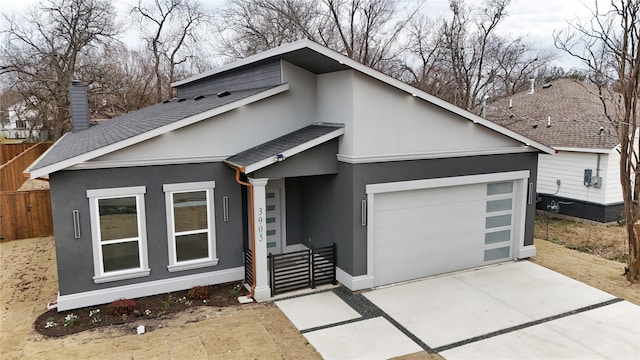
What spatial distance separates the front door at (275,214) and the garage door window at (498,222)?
5239 mm

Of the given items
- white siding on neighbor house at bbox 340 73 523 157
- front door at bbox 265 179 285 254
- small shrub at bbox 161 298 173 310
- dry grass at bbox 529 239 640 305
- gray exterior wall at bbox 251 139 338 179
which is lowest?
small shrub at bbox 161 298 173 310

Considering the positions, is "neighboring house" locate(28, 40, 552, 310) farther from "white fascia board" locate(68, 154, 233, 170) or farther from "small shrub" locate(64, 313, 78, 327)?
"small shrub" locate(64, 313, 78, 327)

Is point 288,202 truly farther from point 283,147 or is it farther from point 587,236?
point 587,236

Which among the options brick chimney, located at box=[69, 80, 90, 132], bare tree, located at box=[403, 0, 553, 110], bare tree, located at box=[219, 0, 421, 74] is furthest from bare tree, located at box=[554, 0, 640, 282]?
bare tree, located at box=[219, 0, 421, 74]

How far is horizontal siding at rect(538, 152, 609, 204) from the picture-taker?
16.8 meters

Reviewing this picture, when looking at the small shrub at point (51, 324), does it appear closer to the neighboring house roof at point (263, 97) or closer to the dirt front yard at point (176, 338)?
the dirt front yard at point (176, 338)

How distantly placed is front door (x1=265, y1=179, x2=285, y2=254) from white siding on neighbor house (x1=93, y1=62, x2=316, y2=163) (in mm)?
1474

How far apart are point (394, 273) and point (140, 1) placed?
31960 mm

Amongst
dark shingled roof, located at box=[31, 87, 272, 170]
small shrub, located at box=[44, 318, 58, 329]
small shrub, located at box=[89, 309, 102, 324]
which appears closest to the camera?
small shrub, located at box=[44, 318, 58, 329]

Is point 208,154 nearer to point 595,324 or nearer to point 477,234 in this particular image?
point 477,234

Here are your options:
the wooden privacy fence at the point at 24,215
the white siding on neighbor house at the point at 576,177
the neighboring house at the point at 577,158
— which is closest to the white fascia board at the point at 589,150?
the neighboring house at the point at 577,158

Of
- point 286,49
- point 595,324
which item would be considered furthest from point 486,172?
point 286,49

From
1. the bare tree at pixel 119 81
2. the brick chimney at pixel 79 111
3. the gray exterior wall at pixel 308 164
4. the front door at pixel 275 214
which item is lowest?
the front door at pixel 275 214

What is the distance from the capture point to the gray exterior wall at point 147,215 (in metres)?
8.77
